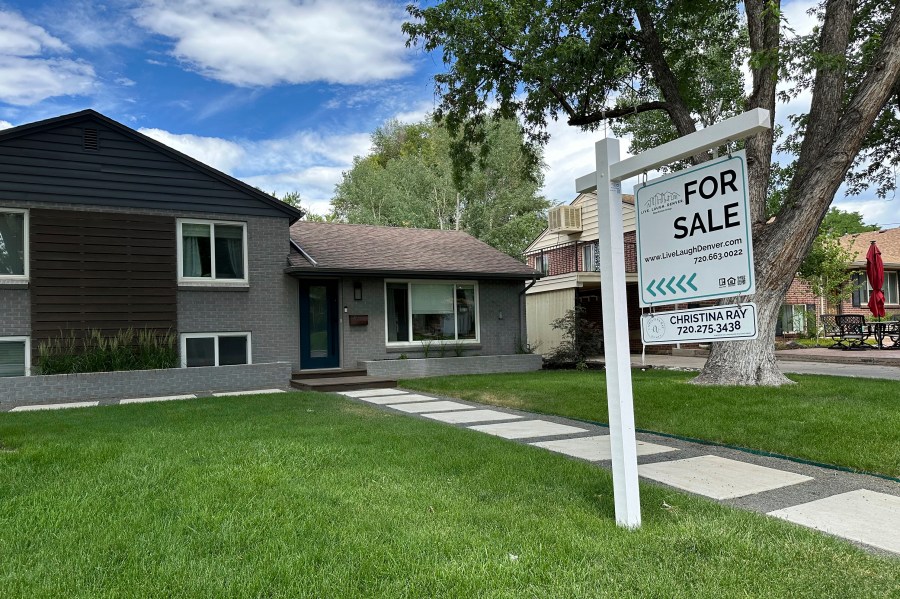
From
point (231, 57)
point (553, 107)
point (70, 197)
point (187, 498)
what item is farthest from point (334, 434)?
point (231, 57)

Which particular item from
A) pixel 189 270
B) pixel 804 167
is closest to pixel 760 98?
pixel 804 167

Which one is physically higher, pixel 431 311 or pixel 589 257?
pixel 589 257

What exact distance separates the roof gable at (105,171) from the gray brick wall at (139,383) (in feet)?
10.2

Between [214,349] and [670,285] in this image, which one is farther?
[214,349]

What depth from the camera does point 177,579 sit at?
242cm

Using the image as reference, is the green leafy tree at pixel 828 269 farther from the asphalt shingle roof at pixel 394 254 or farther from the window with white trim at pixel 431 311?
the window with white trim at pixel 431 311

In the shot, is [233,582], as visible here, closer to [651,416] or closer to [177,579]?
[177,579]

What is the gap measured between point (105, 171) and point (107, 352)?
3.26 meters

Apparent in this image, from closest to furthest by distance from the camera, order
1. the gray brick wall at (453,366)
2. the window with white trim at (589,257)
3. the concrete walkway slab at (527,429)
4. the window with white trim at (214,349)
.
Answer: the concrete walkway slab at (527,429)
the window with white trim at (214,349)
the gray brick wall at (453,366)
the window with white trim at (589,257)

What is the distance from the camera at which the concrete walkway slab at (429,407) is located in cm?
780

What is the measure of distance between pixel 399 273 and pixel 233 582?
408 inches

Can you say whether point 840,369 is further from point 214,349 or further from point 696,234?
point 214,349

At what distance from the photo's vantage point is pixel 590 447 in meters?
5.30

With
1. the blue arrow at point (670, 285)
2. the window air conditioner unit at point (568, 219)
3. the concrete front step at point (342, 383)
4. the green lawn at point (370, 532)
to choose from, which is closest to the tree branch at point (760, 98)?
the green lawn at point (370, 532)
